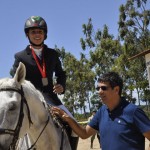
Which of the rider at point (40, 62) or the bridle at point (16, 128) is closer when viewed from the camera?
the bridle at point (16, 128)

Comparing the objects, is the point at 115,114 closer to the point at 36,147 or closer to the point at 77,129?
the point at 77,129

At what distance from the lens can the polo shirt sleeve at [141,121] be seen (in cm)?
422

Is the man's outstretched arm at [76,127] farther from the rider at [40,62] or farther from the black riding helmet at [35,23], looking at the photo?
the black riding helmet at [35,23]

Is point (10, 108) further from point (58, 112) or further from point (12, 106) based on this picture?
point (58, 112)

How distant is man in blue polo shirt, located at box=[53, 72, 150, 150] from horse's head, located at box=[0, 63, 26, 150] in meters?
0.96

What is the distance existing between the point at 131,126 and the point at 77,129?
3.76 feet

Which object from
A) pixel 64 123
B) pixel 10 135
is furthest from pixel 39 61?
pixel 10 135

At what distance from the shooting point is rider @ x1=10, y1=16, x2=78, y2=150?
5832 mm

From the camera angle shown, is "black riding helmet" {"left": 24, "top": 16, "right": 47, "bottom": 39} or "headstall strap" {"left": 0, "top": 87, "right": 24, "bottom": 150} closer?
"headstall strap" {"left": 0, "top": 87, "right": 24, "bottom": 150}

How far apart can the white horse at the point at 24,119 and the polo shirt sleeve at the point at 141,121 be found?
132 centimetres

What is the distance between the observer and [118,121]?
4.35 meters

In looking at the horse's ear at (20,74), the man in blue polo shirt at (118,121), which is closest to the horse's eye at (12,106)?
the horse's ear at (20,74)

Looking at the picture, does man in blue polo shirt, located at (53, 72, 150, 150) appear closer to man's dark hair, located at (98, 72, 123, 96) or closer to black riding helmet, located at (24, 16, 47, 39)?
man's dark hair, located at (98, 72, 123, 96)

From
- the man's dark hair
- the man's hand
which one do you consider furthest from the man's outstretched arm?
the man's dark hair
